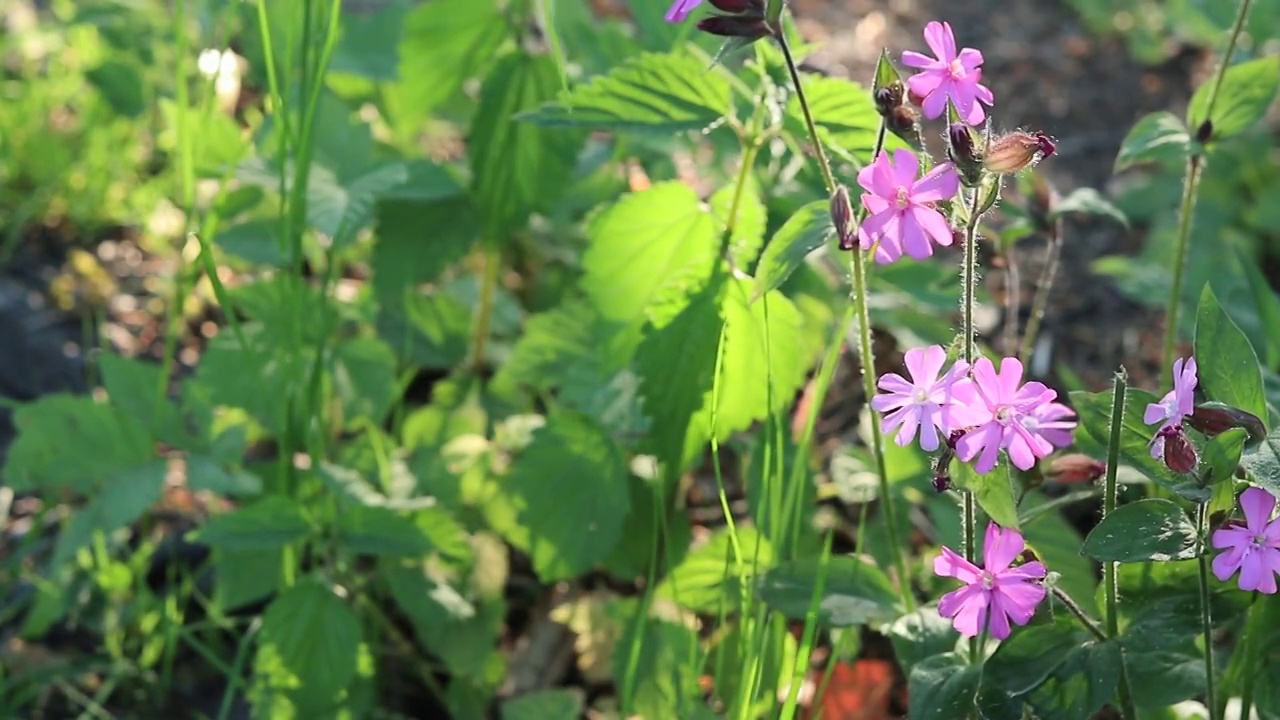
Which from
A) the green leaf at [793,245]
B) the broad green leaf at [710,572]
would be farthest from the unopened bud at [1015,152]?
Result: the broad green leaf at [710,572]

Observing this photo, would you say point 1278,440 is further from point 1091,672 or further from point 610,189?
point 610,189

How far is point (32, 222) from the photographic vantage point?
2.79 m

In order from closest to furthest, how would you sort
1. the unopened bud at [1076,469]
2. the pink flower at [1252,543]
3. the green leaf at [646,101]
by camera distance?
the pink flower at [1252,543]
the unopened bud at [1076,469]
the green leaf at [646,101]

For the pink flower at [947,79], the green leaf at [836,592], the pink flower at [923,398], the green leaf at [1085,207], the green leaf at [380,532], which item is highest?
the pink flower at [947,79]

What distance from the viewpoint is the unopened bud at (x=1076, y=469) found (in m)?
1.41

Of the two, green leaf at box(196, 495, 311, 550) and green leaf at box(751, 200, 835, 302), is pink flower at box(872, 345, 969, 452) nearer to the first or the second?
green leaf at box(751, 200, 835, 302)

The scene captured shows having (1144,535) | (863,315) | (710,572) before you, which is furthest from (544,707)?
(1144,535)

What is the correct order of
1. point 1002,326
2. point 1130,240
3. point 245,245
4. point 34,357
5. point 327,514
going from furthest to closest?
point 1130,240
point 1002,326
point 34,357
point 245,245
point 327,514

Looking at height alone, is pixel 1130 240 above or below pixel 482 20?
below

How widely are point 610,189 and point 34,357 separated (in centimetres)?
114

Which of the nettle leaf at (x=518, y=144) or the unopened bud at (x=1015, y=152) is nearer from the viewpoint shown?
the unopened bud at (x=1015, y=152)

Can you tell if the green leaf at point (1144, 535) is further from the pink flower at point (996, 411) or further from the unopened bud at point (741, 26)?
the unopened bud at point (741, 26)

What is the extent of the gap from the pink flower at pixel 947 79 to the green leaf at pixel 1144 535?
0.38 meters

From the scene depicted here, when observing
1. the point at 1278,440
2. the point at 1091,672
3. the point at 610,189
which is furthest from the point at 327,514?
the point at 1278,440
